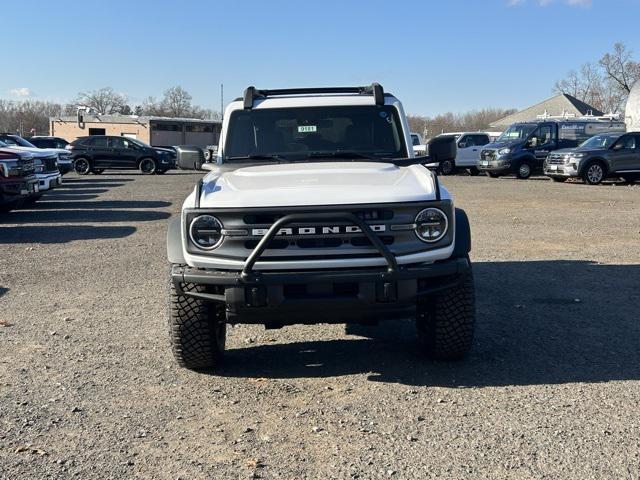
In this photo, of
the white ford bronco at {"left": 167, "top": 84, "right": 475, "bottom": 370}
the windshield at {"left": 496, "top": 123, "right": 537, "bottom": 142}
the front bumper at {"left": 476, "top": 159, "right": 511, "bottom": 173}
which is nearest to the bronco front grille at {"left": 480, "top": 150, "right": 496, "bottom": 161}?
the front bumper at {"left": 476, "top": 159, "right": 511, "bottom": 173}

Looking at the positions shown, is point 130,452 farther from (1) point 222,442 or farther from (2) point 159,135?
(2) point 159,135

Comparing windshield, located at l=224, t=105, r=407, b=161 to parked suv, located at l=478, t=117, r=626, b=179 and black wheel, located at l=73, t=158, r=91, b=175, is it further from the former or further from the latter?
black wheel, located at l=73, t=158, r=91, b=175

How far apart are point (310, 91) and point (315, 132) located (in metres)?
0.82

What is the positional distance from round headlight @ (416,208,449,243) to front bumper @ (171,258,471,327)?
0.60ft

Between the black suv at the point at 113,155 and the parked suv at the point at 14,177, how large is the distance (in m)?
17.7

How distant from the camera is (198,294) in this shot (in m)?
4.37

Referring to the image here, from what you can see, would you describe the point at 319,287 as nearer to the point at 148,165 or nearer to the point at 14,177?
the point at 14,177

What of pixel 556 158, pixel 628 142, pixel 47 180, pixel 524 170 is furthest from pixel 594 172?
pixel 47 180

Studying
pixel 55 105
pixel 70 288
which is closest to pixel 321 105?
pixel 70 288

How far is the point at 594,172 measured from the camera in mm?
22234

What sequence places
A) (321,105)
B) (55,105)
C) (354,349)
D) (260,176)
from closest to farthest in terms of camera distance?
(260,176)
(354,349)
(321,105)
(55,105)

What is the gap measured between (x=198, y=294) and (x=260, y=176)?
103cm

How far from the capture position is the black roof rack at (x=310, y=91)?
5.98 meters

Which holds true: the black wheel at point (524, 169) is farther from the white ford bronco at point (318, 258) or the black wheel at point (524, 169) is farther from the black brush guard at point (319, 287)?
the black brush guard at point (319, 287)
